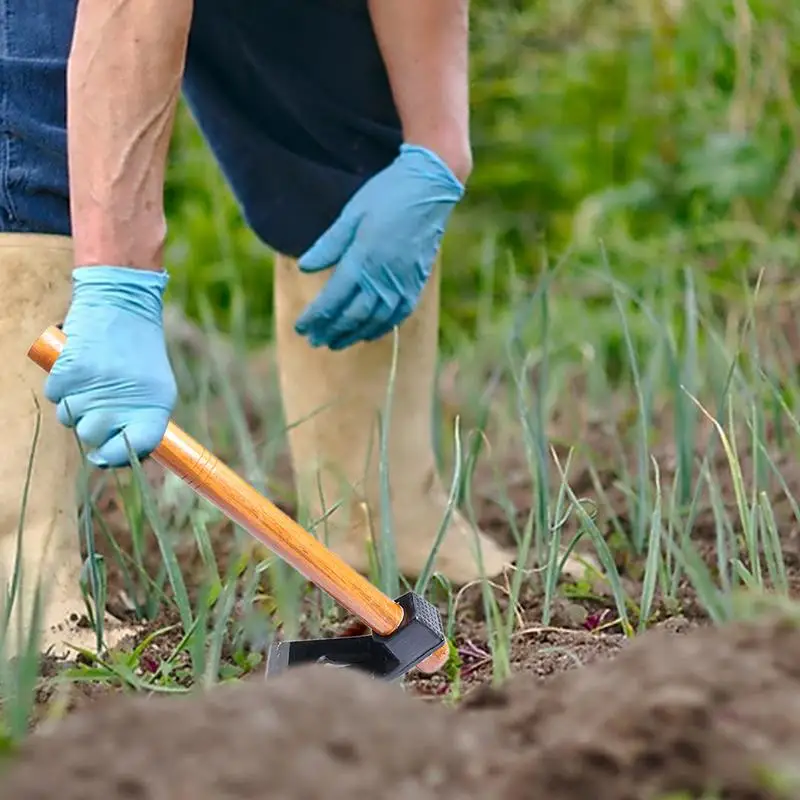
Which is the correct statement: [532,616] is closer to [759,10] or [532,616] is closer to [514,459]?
[514,459]

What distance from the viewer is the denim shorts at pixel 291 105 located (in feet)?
6.36

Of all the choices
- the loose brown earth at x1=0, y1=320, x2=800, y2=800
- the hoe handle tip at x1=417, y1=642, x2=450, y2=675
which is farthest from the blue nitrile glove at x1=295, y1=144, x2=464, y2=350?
the loose brown earth at x1=0, y1=320, x2=800, y2=800

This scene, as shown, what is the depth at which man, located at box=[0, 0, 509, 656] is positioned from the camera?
1.46 m

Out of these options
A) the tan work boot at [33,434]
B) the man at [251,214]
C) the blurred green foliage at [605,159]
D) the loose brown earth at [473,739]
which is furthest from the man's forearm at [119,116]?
the blurred green foliage at [605,159]

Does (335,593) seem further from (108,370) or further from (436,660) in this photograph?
(108,370)

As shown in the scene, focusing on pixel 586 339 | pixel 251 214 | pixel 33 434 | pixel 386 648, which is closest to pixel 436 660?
pixel 386 648

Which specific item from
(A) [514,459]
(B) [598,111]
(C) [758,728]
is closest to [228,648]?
(C) [758,728]

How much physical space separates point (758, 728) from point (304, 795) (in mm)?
251

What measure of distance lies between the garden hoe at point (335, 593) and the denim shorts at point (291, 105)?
2.42 ft

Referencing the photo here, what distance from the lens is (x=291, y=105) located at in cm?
198

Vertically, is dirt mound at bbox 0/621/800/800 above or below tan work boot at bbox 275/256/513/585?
above

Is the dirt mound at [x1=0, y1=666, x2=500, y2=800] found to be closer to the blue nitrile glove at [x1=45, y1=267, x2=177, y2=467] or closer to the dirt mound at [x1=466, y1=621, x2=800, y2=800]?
the dirt mound at [x1=466, y1=621, x2=800, y2=800]

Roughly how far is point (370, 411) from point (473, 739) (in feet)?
4.16

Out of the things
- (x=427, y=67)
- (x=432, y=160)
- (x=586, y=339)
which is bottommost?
(x=586, y=339)
